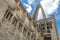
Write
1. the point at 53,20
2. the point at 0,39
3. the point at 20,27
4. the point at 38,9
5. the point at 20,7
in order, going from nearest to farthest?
1. the point at 0,39
2. the point at 20,27
3. the point at 20,7
4. the point at 53,20
5. the point at 38,9

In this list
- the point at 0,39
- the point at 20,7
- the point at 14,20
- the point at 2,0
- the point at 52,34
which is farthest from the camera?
the point at 52,34

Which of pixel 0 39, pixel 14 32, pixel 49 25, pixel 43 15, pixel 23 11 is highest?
pixel 43 15


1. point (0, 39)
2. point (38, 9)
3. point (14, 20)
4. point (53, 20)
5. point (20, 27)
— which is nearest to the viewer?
point (0, 39)

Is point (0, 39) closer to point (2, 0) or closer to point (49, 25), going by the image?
point (2, 0)

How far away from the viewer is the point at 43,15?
2080 centimetres

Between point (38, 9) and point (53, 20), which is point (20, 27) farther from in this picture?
point (38, 9)

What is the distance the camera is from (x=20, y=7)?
11.8 m

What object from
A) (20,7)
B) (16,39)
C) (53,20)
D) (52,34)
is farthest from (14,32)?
(53,20)

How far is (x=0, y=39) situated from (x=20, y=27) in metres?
3.79

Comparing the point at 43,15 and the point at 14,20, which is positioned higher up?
the point at 43,15

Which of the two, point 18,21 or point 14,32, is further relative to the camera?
point 18,21

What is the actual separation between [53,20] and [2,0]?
454 inches

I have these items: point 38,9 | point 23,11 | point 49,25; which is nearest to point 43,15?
point 38,9

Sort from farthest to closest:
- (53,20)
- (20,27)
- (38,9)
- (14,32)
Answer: (38,9), (53,20), (20,27), (14,32)
